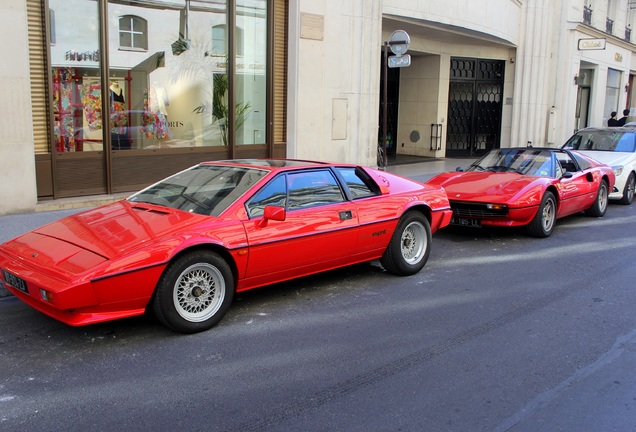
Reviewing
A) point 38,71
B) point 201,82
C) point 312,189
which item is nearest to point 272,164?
point 312,189

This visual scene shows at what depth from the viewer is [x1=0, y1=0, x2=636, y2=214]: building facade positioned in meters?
9.70

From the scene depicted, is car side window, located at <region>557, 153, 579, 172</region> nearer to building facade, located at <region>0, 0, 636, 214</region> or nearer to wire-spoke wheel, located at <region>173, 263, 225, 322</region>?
building facade, located at <region>0, 0, 636, 214</region>

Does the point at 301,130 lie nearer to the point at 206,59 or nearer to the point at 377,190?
the point at 206,59

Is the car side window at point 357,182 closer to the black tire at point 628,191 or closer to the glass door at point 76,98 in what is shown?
the glass door at point 76,98

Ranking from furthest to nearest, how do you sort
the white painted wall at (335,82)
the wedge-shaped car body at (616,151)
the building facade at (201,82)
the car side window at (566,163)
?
the white painted wall at (335,82), the wedge-shaped car body at (616,151), the car side window at (566,163), the building facade at (201,82)

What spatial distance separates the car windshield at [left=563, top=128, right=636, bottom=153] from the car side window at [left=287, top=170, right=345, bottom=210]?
8.82 metres

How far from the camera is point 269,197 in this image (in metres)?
5.88

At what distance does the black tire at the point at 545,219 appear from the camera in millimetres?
9109

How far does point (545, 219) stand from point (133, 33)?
776cm

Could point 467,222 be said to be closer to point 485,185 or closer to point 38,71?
point 485,185

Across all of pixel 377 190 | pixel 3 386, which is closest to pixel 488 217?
pixel 377 190

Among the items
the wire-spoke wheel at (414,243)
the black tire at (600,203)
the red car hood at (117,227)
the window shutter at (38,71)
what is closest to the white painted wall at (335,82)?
the window shutter at (38,71)

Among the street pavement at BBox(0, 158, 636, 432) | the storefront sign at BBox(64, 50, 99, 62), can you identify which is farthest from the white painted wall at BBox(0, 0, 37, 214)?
the street pavement at BBox(0, 158, 636, 432)

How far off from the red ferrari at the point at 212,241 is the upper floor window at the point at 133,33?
5.53m
